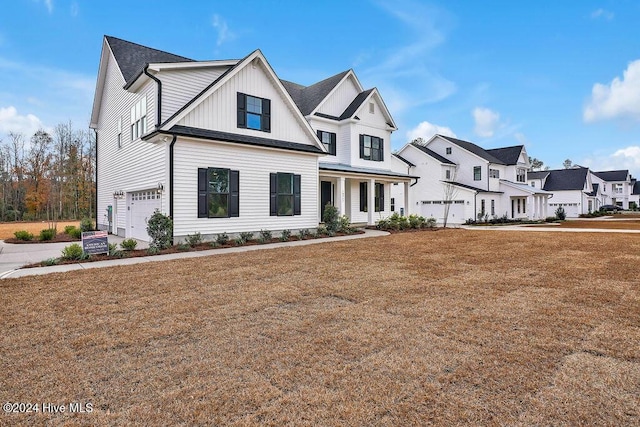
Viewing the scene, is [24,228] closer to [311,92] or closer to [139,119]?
[139,119]

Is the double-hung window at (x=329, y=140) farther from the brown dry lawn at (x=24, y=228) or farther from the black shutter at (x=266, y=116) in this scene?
the brown dry lawn at (x=24, y=228)

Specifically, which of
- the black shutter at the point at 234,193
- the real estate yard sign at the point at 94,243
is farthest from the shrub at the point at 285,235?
the real estate yard sign at the point at 94,243

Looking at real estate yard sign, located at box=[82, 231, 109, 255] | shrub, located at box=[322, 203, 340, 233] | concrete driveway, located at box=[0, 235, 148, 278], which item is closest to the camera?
concrete driveway, located at box=[0, 235, 148, 278]

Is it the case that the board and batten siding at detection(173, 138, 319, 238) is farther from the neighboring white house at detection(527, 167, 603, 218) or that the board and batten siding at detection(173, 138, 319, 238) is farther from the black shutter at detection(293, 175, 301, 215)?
the neighboring white house at detection(527, 167, 603, 218)

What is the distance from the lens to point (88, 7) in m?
15.6

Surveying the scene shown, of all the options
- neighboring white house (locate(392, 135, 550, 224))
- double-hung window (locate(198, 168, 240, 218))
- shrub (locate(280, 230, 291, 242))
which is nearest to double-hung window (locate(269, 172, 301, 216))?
shrub (locate(280, 230, 291, 242))

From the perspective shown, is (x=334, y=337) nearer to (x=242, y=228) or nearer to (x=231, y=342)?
(x=231, y=342)

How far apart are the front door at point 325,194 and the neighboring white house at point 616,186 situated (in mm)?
65652

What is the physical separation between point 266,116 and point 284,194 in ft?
11.6

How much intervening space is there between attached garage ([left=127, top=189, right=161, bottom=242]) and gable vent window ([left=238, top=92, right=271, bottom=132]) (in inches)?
183

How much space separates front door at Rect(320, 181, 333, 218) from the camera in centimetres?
2019

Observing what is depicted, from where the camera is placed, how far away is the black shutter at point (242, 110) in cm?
1402

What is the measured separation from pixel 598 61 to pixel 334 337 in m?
23.4

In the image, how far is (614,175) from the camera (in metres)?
63.6
